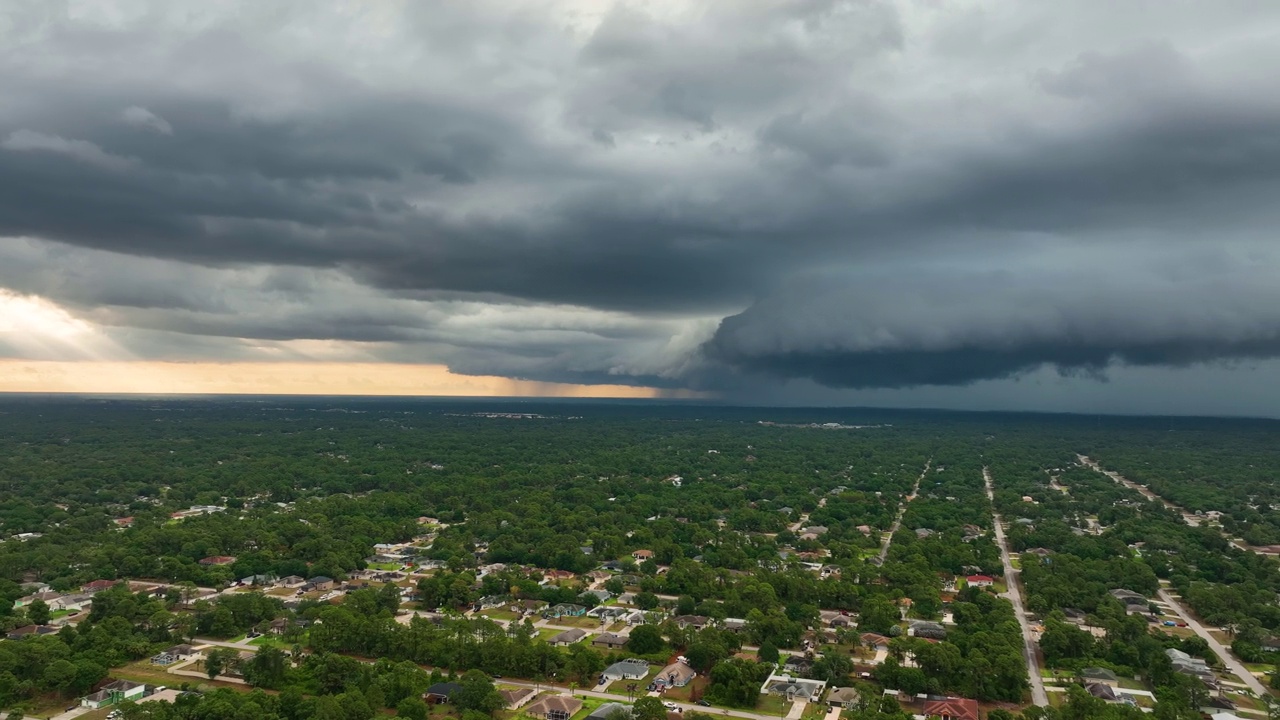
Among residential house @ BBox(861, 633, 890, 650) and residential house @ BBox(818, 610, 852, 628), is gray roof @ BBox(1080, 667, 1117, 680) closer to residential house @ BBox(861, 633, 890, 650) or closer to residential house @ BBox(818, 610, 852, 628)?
residential house @ BBox(861, 633, 890, 650)

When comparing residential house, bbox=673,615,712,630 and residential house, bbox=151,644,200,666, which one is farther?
residential house, bbox=673,615,712,630

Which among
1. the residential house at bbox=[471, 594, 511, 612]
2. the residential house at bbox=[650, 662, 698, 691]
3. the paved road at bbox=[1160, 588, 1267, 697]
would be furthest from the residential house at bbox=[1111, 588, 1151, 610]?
the residential house at bbox=[471, 594, 511, 612]

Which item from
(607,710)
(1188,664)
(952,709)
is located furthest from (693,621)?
(1188,664)

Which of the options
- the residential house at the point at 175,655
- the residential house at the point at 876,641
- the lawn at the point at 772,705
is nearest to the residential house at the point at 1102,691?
the residential house at the point at 876,641

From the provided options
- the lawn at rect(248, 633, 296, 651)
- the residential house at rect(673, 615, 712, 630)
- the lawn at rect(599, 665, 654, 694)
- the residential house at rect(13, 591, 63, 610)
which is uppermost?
the residential house at rect(673, 615, 712, 630)

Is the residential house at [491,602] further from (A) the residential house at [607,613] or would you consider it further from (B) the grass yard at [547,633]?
(A) the residential house at [607,613]

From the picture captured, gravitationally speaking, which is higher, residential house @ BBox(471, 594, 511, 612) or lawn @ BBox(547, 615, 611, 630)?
residential house @ BBox(471, 594, 511, 612)
